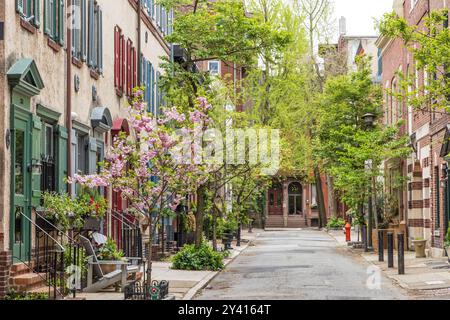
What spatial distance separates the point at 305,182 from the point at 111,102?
51994 mm

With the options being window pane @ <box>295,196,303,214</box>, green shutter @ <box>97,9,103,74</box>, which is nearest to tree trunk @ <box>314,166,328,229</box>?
window pane @ <box>295,196,303,214</box>

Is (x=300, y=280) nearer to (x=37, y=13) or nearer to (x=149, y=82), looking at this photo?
(x=37, y=13)

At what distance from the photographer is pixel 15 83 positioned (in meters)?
15.2

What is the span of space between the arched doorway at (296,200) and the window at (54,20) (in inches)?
2352

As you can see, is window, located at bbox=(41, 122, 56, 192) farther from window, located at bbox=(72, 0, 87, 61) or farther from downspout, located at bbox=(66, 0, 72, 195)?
window, located at bbox=(72, 0, 87, 61)

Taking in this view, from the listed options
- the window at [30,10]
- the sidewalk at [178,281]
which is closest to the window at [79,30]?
the window at [30,10]

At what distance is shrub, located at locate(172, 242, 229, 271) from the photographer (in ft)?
79.9

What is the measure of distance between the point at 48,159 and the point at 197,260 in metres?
7.42

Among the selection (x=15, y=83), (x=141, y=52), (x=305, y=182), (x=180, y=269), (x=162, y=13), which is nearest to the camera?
(x=15, y=83)

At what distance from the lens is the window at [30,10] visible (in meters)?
15.8

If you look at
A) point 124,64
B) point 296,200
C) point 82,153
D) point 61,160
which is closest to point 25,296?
point 61,160

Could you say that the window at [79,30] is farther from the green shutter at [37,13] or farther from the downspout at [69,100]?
the green shutter at [37,13]
